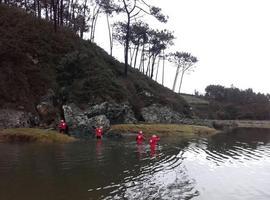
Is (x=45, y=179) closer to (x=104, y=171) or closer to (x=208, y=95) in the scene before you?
(x=104, y=171)

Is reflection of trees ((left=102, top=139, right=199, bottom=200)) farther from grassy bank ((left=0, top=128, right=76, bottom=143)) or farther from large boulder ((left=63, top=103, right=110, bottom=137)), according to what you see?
large boulder ((left=63, top=103, right=110, bottom=137))

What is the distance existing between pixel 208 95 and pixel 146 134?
94.0m

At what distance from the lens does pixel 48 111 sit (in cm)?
5000

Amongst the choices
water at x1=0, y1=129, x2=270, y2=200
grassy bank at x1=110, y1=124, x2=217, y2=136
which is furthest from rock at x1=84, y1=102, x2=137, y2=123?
water at x1=0, y1=129, x2=270, y2=200

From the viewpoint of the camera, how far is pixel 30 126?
46.0 meters

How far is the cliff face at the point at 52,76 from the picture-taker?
162ft

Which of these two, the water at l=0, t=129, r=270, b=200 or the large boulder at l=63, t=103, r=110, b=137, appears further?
the large boulder at l=63, t=103, r=110, b=137

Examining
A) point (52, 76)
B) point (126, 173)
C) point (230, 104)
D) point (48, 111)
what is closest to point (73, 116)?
point (48, 111)

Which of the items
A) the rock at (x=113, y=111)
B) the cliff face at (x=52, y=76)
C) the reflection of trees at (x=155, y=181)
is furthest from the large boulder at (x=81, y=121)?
the reflection of trees at (x=155, y=181)

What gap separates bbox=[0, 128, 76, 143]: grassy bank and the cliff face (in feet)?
14.7

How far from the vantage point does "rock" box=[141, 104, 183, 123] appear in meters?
66.8

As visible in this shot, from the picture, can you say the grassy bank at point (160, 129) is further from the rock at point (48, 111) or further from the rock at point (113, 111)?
the rock at point (48, 111)

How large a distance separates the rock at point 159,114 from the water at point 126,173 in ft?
86.7

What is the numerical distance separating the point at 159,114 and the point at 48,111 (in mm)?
24272
